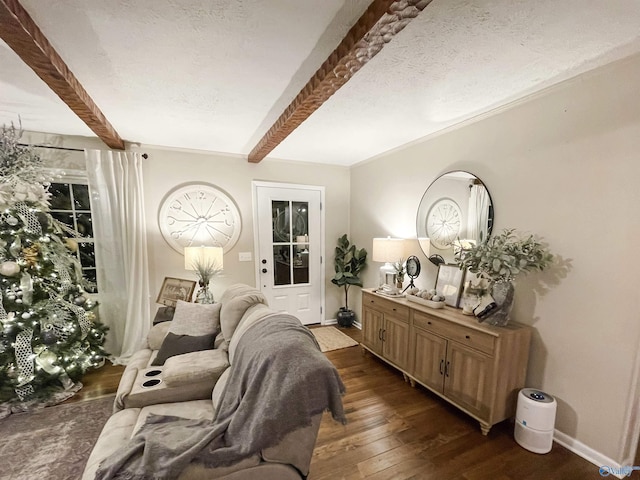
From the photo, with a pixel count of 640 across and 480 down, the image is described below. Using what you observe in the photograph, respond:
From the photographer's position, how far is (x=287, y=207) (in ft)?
12.4

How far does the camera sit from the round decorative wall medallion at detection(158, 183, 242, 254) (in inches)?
126

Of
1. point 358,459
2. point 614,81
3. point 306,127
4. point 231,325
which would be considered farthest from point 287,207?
point 614,81

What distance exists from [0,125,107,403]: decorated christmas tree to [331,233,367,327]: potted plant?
9.62 ft

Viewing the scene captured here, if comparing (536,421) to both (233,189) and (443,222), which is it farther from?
(233,189)

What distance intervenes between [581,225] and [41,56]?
10.6 feet

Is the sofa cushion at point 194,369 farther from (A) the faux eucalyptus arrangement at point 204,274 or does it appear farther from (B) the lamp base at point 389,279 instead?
(B) the lamp base at point 389,279

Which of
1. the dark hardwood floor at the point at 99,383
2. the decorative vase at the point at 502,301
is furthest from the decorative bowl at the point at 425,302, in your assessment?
the dark hardwood floor at the point at 99,383

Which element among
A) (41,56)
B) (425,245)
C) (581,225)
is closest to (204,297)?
(41,56)

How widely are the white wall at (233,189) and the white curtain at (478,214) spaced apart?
2.07 metres

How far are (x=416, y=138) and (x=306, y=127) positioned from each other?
1.23 meters

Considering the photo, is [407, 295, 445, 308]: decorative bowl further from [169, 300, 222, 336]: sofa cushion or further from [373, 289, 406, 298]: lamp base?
[169, 300, 222, 336]: sofa cushion

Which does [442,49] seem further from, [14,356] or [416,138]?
[14,356]

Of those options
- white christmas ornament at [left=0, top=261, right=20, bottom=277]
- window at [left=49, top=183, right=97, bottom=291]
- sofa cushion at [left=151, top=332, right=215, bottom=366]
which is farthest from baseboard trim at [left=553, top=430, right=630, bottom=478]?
window at [left=49, top=183, right=97, bottom=291]

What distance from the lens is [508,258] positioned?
5.90 feet
